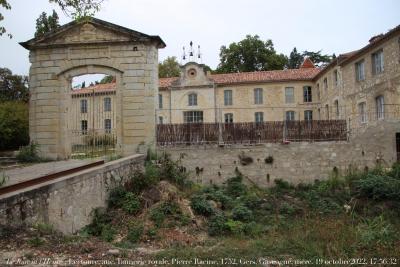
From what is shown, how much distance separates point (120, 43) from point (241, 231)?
7.06m

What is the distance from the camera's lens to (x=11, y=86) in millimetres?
32844

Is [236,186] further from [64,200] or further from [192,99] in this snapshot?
[192,99]

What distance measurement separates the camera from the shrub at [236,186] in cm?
1192

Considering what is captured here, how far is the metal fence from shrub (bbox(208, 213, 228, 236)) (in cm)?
462

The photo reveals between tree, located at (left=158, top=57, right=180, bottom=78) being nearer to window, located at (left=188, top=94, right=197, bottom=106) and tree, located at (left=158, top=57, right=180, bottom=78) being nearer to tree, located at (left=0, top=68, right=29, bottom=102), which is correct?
window, located at (left=188, top=94, right=197, bottom=106)

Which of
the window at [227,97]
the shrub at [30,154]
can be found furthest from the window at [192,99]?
the shrub at [30,154]

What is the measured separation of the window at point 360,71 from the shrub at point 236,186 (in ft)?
40.2

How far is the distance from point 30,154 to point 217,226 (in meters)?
6.87

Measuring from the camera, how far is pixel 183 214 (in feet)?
28.4

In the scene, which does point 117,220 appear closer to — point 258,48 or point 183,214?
point 183,214

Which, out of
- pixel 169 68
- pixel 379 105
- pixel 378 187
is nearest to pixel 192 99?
pixel 169 68

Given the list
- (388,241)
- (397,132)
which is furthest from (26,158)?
(397,132)

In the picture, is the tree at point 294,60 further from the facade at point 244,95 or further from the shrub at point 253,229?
the shrub at point 253,229

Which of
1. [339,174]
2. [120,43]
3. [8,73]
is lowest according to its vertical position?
[339,174]
